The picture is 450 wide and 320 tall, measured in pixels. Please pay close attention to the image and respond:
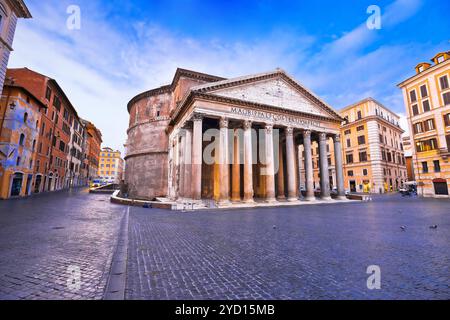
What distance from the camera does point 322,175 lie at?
78.8 feet

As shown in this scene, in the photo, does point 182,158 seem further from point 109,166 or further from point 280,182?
point 109,166

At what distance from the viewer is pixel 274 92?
21.8 meters

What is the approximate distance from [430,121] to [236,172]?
2606 centimetres

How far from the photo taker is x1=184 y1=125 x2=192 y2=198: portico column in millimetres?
19977

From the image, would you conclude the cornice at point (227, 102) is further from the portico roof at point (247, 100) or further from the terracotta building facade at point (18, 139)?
the terracotta building facade at point (18, 139)

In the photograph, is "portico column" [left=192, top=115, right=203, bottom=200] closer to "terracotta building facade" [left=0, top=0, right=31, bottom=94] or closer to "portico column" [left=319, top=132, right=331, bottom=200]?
"portico column" [left=319, top=132, right=331, bottom=200]

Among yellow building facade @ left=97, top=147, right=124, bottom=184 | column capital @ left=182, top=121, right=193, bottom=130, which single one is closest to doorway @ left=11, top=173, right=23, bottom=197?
A: column capital @ left=182, top=121, right=193, bottom=130

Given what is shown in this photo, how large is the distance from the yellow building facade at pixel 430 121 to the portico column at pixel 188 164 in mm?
29105

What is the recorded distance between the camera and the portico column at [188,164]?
20.0 meters

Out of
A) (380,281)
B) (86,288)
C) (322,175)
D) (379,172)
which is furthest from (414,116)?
(86,288)

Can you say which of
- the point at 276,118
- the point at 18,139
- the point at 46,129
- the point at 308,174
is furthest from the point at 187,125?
the point at 46,129
